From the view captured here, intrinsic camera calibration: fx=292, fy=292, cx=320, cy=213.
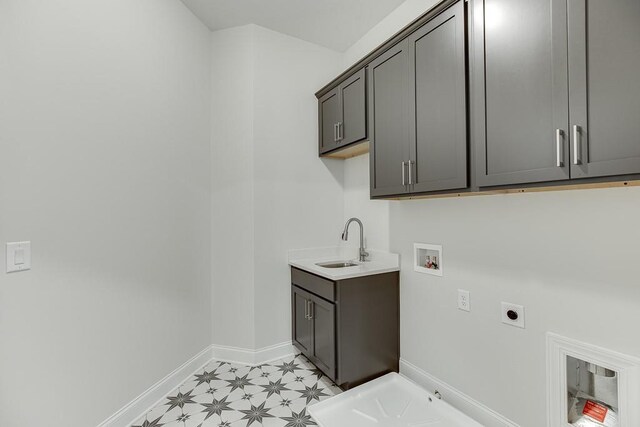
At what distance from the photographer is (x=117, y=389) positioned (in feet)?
5.43

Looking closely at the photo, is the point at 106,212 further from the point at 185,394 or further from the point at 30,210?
the point at 185,394

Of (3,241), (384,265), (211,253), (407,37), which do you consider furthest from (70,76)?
(384,265)

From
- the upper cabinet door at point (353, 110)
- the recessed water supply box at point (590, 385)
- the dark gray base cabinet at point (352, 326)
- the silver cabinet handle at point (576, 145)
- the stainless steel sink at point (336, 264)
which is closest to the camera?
the silver cabinet handle at point (576, 145)

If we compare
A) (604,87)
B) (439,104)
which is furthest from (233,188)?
(604,87)

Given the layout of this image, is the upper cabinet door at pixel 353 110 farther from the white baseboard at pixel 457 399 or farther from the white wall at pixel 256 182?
the white baseboard at pixel 457 399

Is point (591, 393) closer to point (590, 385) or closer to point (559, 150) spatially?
point (590, 385)

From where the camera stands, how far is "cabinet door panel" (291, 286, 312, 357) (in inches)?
89.9

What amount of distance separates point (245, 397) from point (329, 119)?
86.8 inches

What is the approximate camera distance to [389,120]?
190cm

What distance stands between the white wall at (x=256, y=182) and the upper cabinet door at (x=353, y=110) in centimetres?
47

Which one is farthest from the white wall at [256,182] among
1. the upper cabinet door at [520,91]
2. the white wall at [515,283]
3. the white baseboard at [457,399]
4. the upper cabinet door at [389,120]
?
the upper cabinet door at [520,91]

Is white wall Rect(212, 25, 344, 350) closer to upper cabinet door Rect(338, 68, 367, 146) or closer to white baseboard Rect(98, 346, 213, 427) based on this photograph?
white baseboard Rect(98, 346, 213, 427)

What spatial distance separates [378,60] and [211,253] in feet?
6.48

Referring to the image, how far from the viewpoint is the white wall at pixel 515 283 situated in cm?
120
